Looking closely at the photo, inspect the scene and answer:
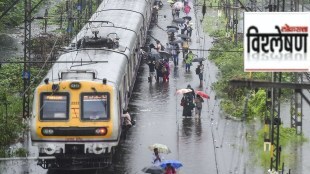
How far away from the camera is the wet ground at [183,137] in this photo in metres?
22.7

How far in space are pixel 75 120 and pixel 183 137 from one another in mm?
5565

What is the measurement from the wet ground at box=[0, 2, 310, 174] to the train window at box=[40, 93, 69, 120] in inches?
74.3

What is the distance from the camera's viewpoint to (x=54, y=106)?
69.4 feet

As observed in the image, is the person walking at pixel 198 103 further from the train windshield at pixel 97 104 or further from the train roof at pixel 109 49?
the train windshield at pixel 97 104

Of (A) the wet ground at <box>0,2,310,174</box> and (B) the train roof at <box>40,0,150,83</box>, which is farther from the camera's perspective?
(B) the train roof at <box>40,0,150,83</box>

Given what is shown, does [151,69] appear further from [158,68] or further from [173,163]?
Answer: [173,163]

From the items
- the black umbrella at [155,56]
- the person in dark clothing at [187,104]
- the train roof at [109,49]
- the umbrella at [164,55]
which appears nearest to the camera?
the train roof at [109,49]

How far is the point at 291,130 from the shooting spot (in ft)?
84.9

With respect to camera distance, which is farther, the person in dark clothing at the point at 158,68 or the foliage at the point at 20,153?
the person in dark clothing at the point at 158,68

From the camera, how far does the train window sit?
829 inches

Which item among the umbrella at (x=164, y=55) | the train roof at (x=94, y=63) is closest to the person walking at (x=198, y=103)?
the train roof at (x=94, y=63)

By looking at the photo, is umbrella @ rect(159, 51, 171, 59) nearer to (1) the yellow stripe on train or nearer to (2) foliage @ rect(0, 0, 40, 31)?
(1) the yellow stripe on train

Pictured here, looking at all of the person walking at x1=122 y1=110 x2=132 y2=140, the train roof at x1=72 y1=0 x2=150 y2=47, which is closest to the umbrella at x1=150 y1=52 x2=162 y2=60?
the train roof at x1=72 y1=0 x2=150 y2=47

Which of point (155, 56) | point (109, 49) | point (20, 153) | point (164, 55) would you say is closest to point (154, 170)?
point (20, 153)
